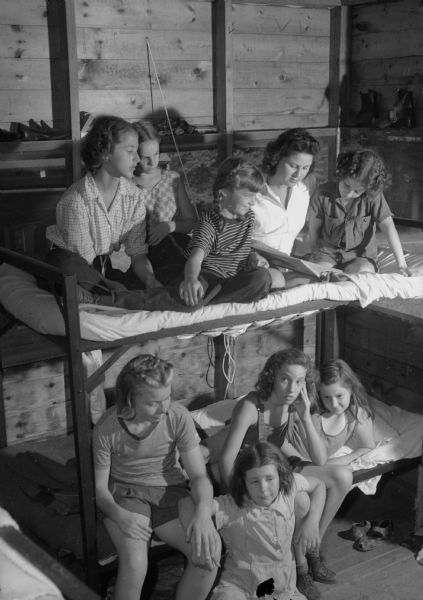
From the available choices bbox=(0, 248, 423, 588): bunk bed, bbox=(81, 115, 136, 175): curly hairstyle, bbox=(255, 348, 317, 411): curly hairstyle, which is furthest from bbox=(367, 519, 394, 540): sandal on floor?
bbox=(81, 115, 136, 175): curly hairstyle

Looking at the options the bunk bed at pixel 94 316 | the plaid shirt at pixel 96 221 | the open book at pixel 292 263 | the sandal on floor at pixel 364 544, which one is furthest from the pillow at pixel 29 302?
the sandal on floor at pixel 364 544

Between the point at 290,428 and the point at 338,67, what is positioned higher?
the point at 338,67

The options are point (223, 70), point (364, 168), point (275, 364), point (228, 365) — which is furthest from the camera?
point (228, 365)

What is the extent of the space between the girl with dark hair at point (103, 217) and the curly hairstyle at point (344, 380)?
965 millimetres

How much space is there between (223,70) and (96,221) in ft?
5.45

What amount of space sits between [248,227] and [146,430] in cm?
112

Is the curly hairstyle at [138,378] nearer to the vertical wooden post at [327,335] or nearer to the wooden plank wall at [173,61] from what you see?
the wooden plank wall at [173,61]

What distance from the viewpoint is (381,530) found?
13.7 feet

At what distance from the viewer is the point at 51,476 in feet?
14.4

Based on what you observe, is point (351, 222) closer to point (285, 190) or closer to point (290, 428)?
point (285, 190)

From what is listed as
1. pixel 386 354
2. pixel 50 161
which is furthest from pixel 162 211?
pixel 386 354

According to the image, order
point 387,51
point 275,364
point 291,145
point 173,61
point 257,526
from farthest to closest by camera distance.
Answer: point 387,51
point 173,61
point 291,145
point 275,364
point 257,526

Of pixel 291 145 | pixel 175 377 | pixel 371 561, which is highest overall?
pixel 291 145

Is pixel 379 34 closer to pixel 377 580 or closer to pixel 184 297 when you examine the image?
pixel 184 297
